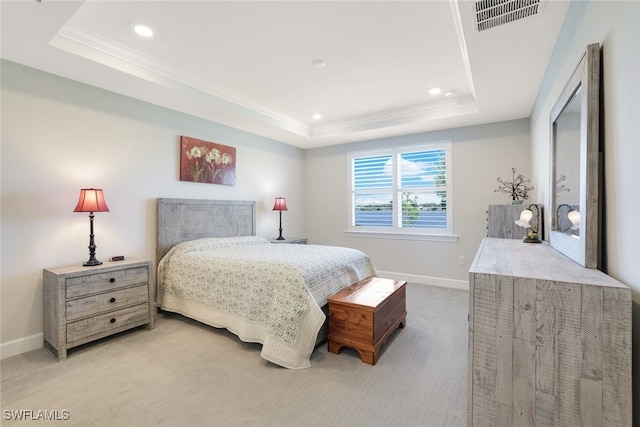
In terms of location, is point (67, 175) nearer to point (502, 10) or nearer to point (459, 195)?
point (502, 10)

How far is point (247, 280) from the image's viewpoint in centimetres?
256

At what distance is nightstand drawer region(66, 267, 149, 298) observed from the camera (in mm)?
2372

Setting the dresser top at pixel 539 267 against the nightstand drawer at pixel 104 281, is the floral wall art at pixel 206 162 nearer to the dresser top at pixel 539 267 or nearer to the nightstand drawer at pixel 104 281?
the nightstand drawer at pixel 104 281

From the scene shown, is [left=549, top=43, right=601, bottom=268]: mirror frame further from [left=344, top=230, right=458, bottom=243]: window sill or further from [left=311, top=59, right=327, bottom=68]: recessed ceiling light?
[left=344, top=230, right=458, bottom=243]: window sill

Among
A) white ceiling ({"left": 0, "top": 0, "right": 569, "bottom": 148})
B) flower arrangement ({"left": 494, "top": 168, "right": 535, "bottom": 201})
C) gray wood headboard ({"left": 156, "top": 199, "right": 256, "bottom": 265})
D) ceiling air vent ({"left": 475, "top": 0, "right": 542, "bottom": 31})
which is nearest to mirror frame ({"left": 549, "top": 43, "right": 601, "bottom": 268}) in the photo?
ceiling air vent ({"left": 475, "top": 0, "right": 542, "bottom": 31})

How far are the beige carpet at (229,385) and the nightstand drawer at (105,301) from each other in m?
0.32

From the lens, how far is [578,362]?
40.0 inches

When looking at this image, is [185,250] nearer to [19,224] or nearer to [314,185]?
[19,224]

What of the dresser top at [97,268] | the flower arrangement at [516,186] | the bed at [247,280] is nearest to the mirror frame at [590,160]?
the bed at [247,280]

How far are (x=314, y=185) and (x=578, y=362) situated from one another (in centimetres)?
487

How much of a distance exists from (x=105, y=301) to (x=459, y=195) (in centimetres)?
444

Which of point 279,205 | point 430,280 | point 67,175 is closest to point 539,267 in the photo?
point 430,280

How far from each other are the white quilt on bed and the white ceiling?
5.98 feet

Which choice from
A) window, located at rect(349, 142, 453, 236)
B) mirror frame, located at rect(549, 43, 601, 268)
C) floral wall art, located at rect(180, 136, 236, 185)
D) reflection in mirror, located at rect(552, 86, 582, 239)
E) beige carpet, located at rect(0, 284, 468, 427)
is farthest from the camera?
window, located at rect(349, 142, 453, 236)
